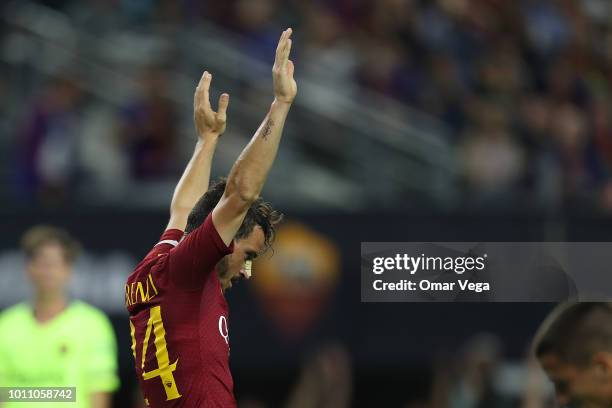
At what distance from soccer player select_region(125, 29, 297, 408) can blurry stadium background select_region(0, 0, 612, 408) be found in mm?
5071

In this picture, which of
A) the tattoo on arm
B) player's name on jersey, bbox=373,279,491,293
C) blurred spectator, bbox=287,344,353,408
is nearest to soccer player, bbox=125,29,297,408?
the tattoo on arm

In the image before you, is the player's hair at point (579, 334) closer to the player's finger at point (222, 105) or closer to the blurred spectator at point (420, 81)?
the player's finger at point (222, 105)

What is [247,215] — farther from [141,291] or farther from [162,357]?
[162,357]

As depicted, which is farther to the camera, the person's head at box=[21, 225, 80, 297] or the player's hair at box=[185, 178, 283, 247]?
the person's head at box=[21, 225, 80, 297]

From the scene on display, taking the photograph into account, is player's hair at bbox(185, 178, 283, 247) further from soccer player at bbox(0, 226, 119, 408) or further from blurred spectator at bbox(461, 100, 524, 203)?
blurred spectator at bbox(461, 100, 524, 203)

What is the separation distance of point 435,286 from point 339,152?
19.6 ft

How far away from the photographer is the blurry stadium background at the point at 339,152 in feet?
35.8

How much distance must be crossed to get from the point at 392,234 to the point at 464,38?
12.5 feet

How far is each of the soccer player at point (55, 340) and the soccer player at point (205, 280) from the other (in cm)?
179

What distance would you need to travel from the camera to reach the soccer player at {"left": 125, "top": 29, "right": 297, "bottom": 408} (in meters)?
5.32

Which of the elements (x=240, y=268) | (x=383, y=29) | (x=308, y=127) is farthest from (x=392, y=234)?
(x=240, y=268)

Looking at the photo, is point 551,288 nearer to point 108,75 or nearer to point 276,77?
point 276,77

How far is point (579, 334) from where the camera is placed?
12.9ft

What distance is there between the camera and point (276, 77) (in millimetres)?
5449
